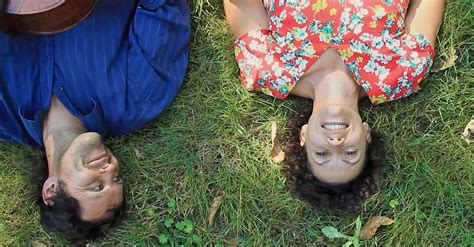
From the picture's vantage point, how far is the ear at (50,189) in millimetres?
3674

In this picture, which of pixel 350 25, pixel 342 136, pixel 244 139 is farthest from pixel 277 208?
pixel 350 25

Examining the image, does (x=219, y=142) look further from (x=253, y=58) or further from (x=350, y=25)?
(x=350, y=25)

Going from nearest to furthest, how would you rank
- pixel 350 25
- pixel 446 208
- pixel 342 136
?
1. pixel 342 136
2. pixel 350 25
3. pixel 446 208

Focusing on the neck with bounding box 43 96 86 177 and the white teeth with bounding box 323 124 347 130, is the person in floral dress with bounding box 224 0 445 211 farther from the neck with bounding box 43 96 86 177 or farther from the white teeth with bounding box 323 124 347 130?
the neck with bounding box 43 96 86 177

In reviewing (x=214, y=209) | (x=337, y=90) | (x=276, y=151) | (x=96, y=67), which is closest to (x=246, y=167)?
(x=276, y=151)

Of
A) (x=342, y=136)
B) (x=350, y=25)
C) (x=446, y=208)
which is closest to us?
(x=342, y=136)

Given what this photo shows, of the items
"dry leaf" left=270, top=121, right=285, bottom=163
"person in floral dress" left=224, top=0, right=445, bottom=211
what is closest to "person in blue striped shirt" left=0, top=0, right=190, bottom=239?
"person in floral dress" left=224, top=0, right=445, bottom=211

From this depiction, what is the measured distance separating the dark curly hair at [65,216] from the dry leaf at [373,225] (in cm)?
149

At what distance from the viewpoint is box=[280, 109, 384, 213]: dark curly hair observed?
368cm

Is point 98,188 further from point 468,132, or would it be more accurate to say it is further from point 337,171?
point 468,132

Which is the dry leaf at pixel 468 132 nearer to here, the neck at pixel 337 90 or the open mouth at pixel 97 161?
the neck at pixel 337 90

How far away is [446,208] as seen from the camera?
392 cm

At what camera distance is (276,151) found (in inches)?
160

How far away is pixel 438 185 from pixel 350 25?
112 cm
